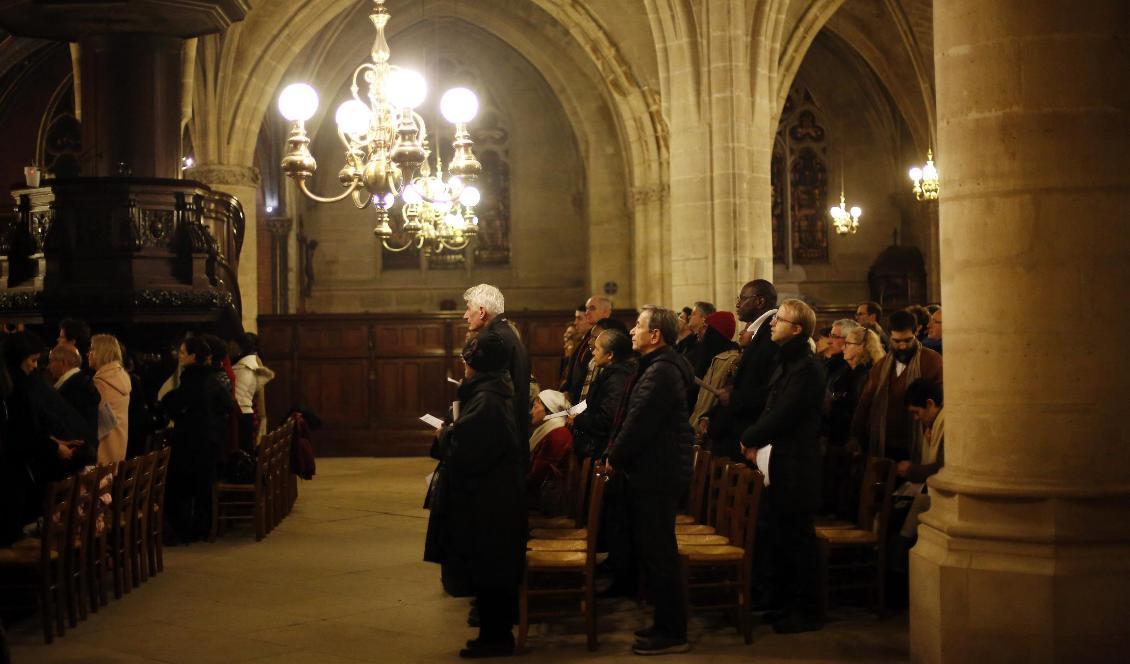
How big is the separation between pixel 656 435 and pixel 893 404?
176 cm

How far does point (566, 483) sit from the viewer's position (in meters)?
6.86

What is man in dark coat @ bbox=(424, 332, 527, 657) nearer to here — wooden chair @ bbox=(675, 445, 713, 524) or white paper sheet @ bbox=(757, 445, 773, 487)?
white paper sheet @ bbox=(757, 445, 773, 487)

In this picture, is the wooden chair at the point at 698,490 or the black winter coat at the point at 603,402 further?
the wooden chair at the point at 698,490

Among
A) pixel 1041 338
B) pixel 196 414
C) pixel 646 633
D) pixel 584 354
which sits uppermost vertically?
pixel 1041 338

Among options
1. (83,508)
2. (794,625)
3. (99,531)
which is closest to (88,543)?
(99,531)

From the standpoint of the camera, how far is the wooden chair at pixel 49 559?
566 centimetres

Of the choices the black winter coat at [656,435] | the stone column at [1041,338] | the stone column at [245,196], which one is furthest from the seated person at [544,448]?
the stone column at [245,196]

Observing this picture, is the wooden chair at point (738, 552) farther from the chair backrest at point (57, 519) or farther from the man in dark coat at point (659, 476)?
the chair backrest at point (57, 519)

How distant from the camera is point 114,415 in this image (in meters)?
7.36

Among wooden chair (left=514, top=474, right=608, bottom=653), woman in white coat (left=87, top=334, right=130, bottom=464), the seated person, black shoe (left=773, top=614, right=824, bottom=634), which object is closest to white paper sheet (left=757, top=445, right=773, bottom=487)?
black shoe (left=773, top=614, right=824, bottom=634)

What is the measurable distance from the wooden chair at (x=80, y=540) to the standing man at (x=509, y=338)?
206cm

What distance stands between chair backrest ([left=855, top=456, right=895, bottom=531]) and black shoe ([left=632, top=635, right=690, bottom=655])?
1239mm

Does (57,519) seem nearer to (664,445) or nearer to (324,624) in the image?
(324,624)

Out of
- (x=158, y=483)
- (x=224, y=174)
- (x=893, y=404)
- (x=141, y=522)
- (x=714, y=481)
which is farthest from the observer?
(x=224, y=174)
